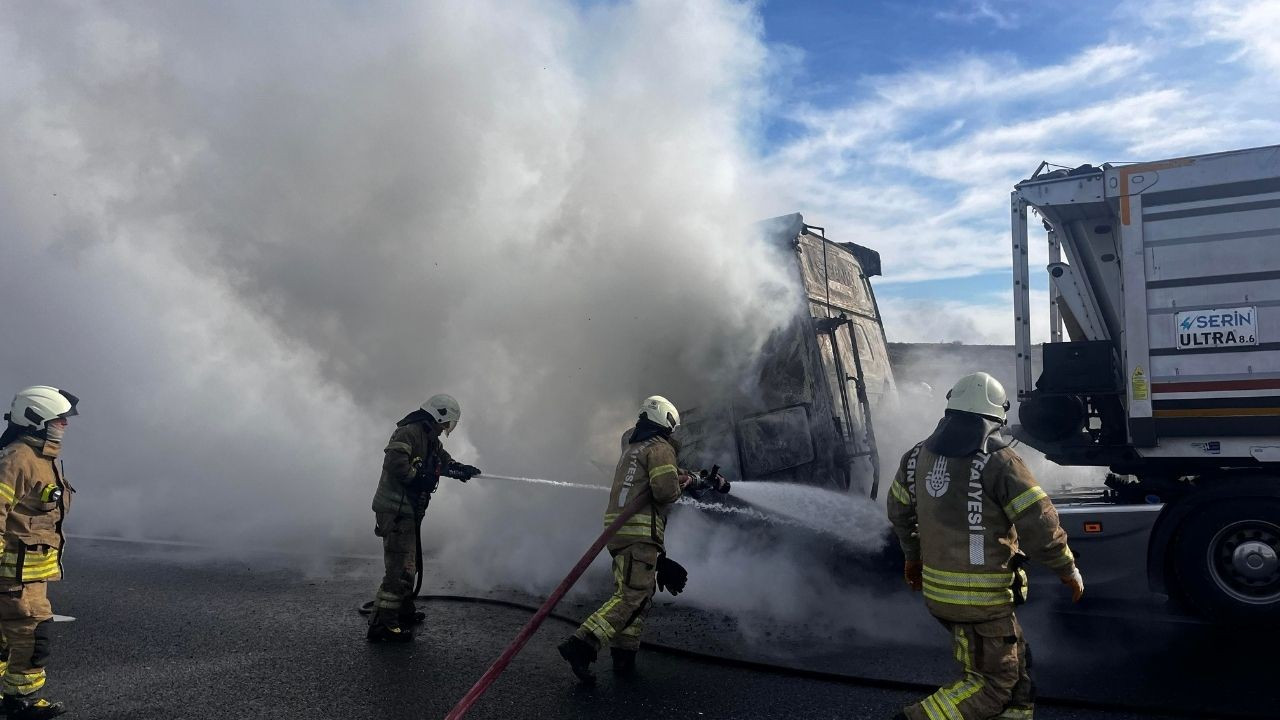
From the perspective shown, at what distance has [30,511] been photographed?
3.94 m

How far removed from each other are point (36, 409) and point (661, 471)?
10.1 feet

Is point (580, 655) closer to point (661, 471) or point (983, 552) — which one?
point (661, 471)

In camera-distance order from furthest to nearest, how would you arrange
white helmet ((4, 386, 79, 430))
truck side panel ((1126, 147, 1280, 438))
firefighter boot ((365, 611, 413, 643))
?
firefighter boot ((365, 611, 413, 643)) < truck side panel ((1126, 147, 1280, 438)) < white helmet ((4, 386, 79, 430))

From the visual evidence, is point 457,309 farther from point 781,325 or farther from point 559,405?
point 781,325

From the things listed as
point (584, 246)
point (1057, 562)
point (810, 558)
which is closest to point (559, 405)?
point (584, 246)

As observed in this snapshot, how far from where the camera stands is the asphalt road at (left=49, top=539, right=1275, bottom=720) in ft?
12.7

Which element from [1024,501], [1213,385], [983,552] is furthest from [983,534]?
[1213,385]

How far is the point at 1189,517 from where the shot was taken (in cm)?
468

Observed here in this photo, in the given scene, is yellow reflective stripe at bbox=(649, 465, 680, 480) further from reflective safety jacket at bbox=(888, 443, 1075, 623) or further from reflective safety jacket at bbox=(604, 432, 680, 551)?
reflective safety jacket at bbox=(888, 443, 1075, 623)

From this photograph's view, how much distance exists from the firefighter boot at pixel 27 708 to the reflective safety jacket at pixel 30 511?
0.50m

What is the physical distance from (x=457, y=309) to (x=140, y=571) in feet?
12.6

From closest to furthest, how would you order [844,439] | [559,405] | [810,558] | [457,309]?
[810,558], [844,439], [559,405], [457,309]

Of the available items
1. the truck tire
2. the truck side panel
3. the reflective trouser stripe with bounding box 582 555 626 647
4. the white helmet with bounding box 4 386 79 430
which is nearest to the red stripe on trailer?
the truck side panel

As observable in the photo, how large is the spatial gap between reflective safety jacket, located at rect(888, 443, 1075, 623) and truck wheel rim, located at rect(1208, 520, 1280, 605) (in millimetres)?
2342
